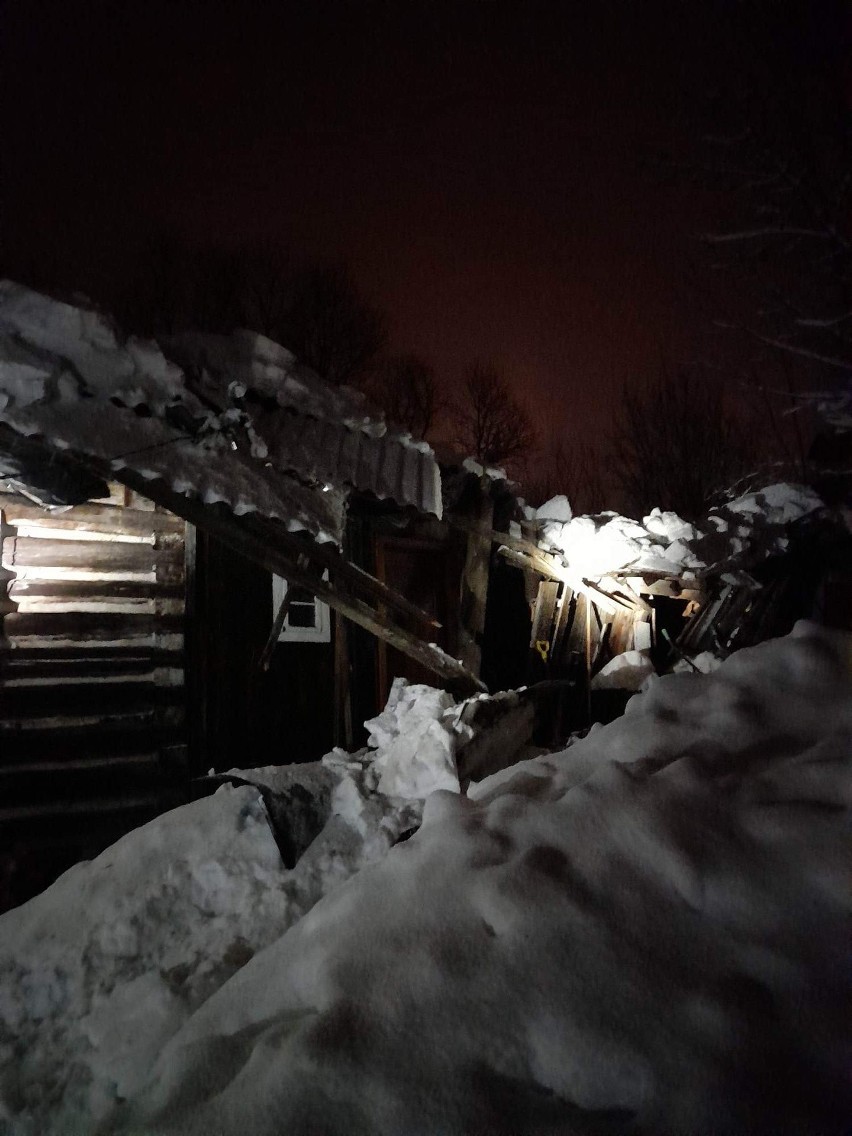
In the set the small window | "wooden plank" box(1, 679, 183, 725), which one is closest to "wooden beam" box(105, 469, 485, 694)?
the small window

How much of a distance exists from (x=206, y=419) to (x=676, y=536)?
25.5ft

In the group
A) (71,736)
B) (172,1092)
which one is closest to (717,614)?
(71,736)

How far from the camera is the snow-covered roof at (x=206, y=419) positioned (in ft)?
18.2

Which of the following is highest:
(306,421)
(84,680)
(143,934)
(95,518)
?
(306,421)

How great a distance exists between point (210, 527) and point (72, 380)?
191 cm

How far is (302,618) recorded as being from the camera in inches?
334

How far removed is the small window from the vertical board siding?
4.22 ft

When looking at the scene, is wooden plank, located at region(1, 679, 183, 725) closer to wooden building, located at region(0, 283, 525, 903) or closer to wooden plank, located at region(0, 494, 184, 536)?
wooden building, located at region(0, 283, 525, 903)

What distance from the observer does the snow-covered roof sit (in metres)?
5.55

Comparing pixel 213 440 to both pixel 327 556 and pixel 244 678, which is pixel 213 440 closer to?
pixel 327 556

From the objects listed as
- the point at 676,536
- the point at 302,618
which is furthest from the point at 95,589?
the point at 676,536

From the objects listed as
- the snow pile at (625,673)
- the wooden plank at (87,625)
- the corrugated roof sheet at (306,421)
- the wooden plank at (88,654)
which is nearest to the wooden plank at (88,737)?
the wooden plank at (88,654)

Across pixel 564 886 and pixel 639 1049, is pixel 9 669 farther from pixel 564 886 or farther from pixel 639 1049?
pixel 639 1049

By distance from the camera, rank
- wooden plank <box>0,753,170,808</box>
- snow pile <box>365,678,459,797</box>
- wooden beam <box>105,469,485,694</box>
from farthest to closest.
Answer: wooden plank <box>0,753,170,808</box> → wooden beam <box>105,469,485,694</box> → snow pile <box>365,678,459,797</box>
